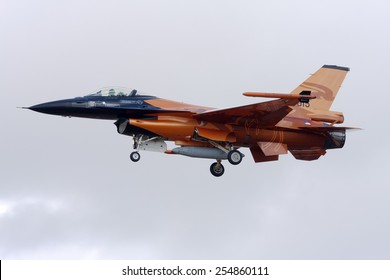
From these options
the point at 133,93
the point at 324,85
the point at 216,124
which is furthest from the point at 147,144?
the point at 324,85

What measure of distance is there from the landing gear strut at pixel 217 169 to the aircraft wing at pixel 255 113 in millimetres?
2124

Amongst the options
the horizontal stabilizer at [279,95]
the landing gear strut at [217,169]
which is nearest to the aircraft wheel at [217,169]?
the landing gear strut at [217,169]

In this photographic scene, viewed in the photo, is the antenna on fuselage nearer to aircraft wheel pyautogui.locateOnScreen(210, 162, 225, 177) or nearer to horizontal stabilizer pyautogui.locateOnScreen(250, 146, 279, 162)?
aircraft wheel pyautogui.locateOnScreen(210, 162, 225, 177)

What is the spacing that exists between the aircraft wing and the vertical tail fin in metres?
3.10

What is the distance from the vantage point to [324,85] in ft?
119

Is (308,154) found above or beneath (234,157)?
beneath

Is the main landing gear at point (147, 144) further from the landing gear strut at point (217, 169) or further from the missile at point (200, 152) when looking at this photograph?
the landing gear strut at point (217, 169)

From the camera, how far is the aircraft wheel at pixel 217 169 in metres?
34.4

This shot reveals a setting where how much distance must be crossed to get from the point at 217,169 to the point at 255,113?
10.2 feet

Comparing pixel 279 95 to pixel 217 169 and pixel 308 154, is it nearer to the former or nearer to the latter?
pixel 308 154

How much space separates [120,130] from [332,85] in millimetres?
9099

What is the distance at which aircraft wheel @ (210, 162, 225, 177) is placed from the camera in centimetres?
3444

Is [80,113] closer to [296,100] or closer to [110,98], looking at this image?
[110,98]

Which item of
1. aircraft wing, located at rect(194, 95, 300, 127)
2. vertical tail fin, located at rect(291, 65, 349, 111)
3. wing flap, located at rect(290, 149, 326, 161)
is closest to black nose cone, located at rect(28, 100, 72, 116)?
aircraft wing, located at rect(194, 95, 300, 127)
